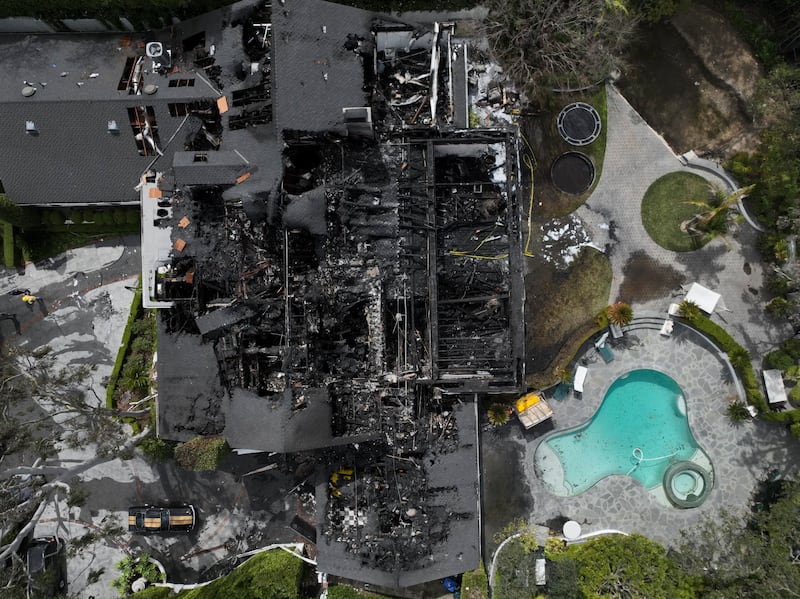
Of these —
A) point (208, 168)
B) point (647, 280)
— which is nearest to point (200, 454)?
point (208, 168)

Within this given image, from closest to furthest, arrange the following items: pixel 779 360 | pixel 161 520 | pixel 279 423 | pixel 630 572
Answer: pixel 279 423
pixel 630 572
pixel 779 360
pixel 161 520

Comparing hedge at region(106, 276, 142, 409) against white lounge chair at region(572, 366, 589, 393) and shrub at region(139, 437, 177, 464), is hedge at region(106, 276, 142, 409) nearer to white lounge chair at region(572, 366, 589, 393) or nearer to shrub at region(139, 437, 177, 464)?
shrub at region(139, 437, 177, 464)

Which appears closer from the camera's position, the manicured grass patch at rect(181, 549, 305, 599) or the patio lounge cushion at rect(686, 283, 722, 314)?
the manicured grass patch at rect(181, 549, 305, 599)

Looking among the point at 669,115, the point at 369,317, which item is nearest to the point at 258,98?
the point at 369,317

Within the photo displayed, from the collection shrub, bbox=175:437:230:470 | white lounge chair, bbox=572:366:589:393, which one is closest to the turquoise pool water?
white lounge chair, bbox=572:366:589:393

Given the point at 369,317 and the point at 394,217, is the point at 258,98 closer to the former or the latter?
the point at 394,217

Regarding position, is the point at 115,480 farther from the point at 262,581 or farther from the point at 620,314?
the point at 620,314
